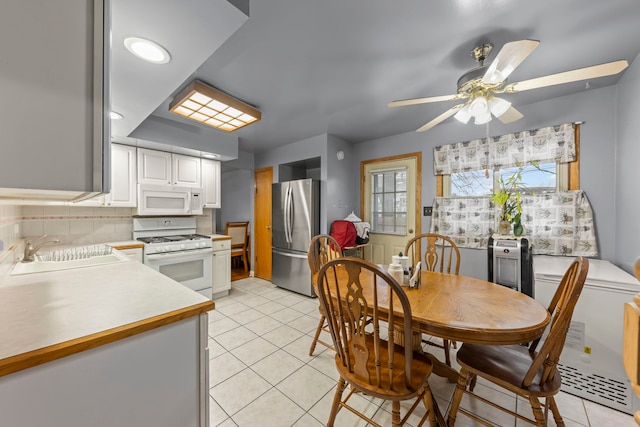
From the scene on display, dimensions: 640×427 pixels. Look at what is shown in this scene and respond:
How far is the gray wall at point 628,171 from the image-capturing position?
180cm

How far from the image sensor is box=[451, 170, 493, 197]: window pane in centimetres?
284

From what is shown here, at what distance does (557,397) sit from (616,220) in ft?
5.42

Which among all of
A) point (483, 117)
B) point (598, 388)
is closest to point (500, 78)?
point (483, 117)

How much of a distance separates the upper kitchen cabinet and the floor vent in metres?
2.86

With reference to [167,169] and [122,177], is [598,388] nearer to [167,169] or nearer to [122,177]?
[167,169]

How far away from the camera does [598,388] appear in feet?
5.33

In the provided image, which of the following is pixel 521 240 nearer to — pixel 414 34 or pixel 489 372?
pixel 489 372

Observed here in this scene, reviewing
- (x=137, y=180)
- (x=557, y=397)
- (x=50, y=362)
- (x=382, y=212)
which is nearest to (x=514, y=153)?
(x=382, y=212)

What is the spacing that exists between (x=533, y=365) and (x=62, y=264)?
9.09ft

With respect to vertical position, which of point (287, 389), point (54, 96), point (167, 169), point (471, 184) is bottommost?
point (287, 389)

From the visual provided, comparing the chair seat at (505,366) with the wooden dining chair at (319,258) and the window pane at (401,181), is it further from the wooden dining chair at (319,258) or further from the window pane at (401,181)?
the window pane at (401,181)

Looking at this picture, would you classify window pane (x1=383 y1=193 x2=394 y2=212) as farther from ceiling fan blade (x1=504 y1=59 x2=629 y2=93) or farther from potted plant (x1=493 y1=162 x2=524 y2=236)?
ceiling fan blade (x1=504 y1=59 x2=629 y2=93)

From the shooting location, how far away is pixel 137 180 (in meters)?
3.00

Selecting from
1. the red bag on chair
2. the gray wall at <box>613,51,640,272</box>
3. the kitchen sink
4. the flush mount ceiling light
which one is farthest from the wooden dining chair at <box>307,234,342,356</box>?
the gray wall at <box>613,51,640,272</box>
